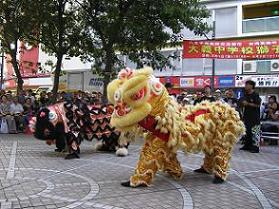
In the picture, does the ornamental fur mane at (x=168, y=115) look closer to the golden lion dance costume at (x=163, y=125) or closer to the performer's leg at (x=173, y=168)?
the golden lion dance costume at (x=163, y=125)

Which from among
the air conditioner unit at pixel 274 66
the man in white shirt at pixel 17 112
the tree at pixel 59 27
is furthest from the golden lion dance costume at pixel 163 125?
the air conditioner unit at pixel 274 66

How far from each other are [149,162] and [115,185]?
699mm

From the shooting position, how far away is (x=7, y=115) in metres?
18.7

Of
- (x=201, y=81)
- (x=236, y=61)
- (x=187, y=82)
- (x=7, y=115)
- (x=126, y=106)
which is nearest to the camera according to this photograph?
(x=126, y=106)

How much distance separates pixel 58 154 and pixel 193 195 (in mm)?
5154

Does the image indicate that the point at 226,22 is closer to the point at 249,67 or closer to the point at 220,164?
the point at 249,67

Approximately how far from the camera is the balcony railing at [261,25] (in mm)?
31984

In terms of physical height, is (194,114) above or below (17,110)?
above

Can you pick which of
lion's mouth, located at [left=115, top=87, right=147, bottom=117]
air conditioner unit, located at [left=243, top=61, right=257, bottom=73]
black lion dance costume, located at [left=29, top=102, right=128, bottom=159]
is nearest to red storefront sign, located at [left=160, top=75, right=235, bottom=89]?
air conditioner unit, located at [left=243, top=61, right=257, bottom=73]

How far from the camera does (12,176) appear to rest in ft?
29.8

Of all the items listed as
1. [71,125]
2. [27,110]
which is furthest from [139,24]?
[71,125]

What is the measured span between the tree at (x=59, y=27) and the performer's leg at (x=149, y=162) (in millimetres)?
12466

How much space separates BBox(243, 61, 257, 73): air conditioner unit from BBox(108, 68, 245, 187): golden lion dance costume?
23.3 metres

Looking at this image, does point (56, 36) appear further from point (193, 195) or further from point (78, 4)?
point (193, 195)
